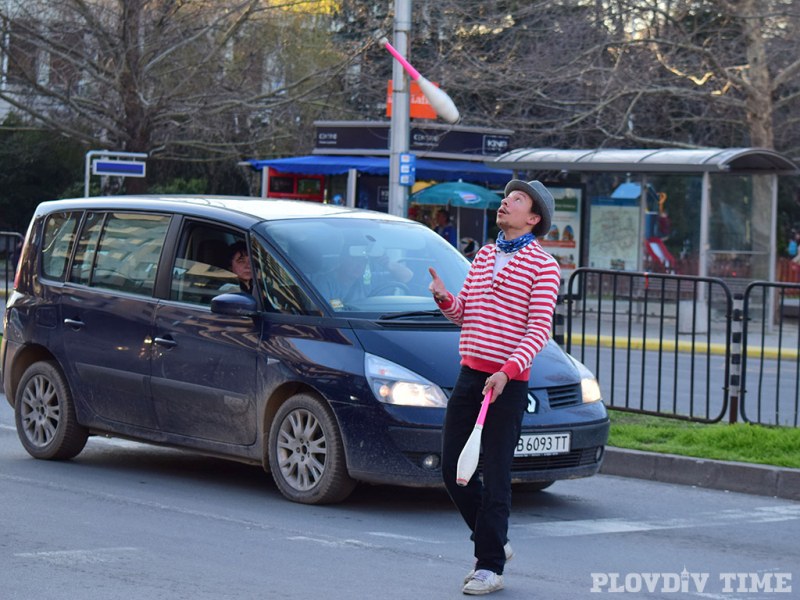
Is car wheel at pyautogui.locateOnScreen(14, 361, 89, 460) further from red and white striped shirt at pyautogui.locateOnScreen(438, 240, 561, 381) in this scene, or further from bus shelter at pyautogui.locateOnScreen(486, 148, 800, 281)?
bus shelter at pyautogui.locateOnScreen(486, 148, 800, 281)

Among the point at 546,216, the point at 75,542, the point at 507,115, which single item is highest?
the point at 507,115

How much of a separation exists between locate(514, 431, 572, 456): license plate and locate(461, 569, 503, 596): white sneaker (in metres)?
1.80

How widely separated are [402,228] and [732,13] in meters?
17.7

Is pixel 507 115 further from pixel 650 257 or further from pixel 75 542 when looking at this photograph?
pixel 75 542

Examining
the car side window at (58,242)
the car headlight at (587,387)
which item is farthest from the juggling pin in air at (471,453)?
the car side window at (58,242)

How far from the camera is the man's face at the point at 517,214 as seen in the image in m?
6.05

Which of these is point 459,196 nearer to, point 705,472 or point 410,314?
point 705,472

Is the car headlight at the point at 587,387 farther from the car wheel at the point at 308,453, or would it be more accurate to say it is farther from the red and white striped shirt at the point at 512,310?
the red and white striped shirt at the point at 512,310

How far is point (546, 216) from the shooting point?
6.11 meters

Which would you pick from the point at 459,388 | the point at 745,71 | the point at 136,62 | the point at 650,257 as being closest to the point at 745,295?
the point at 459,388

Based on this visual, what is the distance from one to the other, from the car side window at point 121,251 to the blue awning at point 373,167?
865 inches

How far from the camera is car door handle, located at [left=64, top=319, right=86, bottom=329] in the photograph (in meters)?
9.35

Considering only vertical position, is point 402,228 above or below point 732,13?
below

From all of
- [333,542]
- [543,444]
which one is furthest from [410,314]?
[333,542]
